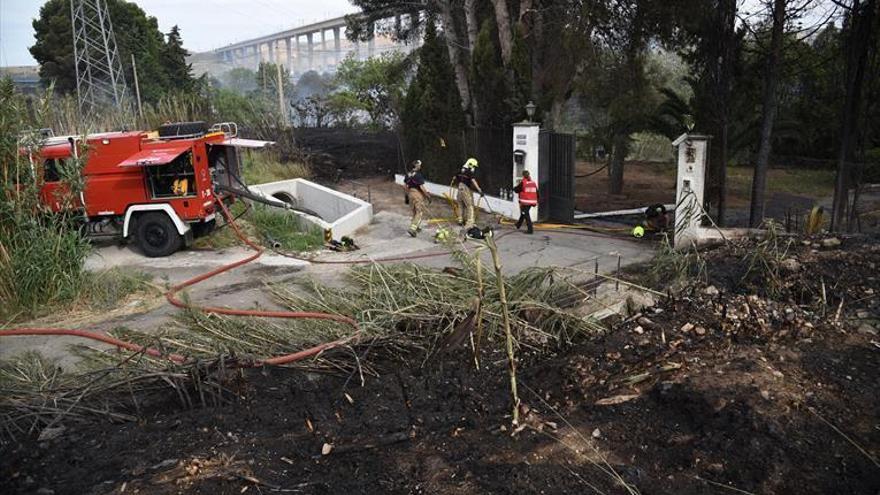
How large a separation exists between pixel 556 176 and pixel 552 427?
10.1m

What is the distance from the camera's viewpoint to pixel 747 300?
21.7 feet

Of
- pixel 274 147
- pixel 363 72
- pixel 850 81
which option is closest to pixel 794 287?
pixel 850 81

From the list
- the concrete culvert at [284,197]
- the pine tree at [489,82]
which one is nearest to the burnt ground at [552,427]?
the pine tree at [489,82]

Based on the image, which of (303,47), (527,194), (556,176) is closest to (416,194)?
(527,194)

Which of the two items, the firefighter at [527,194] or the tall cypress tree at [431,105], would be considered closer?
the firefighter at [527,194]

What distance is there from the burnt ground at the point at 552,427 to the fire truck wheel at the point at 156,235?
6804mm

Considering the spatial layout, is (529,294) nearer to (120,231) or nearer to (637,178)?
(120,231)

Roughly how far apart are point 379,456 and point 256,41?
118 meters

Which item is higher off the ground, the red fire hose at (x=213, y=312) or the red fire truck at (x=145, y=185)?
the red fire truck at (x=145, y=185)

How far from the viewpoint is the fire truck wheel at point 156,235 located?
11.7 m

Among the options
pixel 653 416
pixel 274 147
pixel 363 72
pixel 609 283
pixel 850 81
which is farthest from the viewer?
pixel 363 72

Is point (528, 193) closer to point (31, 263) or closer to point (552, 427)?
point (552, 427)

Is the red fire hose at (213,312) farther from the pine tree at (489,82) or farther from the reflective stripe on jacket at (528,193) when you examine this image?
the pine tree at (489,82)

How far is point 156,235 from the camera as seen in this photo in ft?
38.6
